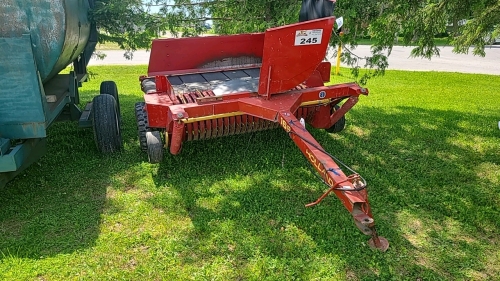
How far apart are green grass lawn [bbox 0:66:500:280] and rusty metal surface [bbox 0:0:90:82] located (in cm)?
133

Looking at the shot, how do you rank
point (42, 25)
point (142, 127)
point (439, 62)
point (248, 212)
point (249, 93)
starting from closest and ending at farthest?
point (42, 25), point (248, 212), point (249, 93), point (142, 127), point (439, 62)

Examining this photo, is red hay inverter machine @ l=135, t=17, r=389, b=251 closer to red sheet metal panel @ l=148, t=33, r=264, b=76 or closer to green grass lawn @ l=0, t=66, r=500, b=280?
red sheet metal panel @ l=148, t=33, r=264, b=76

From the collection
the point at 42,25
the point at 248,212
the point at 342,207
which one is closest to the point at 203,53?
the point at 42,25

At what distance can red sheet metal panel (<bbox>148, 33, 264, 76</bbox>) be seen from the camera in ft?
17.5

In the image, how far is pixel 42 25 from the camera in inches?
140

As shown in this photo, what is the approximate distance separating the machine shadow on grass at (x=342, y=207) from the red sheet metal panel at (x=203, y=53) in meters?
1.03

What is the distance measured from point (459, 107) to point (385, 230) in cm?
583

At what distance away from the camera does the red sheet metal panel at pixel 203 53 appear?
533 centimetres

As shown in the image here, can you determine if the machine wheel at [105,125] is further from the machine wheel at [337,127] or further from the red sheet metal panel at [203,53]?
the machine wheel at [337,127]

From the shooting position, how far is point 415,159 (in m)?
5.16

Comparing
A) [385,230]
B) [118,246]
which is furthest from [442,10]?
[118,246]

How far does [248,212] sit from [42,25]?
237cm

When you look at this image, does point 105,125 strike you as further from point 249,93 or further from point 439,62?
point 439,62

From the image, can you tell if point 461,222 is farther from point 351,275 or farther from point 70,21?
point 70,21
